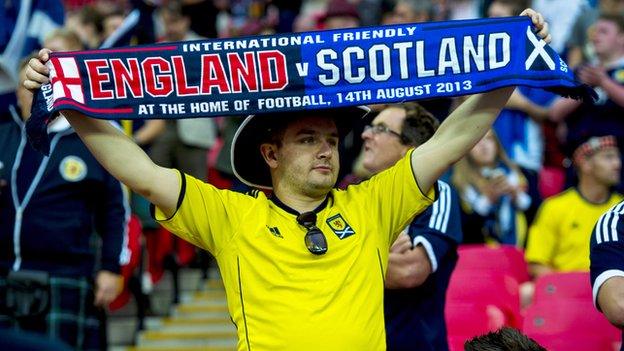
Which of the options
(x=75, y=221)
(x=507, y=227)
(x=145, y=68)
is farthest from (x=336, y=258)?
(x=507, y=227)

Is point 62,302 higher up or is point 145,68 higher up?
point 145,68

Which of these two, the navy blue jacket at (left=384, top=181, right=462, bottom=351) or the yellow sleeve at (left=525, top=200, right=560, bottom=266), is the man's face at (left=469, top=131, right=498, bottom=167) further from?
the navy blue jacket at (left=384, top=181, right=462, bottom=351)

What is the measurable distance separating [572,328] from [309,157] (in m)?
2.39

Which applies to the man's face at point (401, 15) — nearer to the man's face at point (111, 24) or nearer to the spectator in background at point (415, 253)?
the man's face at point (111, 24)

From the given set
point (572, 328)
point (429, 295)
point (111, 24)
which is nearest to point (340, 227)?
point (429, 295)

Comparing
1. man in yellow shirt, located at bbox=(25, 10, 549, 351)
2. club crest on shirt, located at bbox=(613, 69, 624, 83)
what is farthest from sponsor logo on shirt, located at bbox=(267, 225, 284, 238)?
club crest on shirt, located at bbox=(613, 69, 624, 83)

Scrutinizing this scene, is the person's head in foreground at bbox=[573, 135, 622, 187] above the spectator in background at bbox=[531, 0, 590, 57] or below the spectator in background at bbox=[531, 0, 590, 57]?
below

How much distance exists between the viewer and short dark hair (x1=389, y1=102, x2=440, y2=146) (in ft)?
18.9

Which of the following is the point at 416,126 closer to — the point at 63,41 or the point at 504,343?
the point at 504,343

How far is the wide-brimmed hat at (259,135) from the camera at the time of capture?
4714 millimetres

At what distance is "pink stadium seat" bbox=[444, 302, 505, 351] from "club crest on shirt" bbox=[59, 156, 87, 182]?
83.0 inches

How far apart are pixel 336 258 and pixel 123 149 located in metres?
0.85

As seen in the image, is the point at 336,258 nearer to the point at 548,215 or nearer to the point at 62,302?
the point at 62,302

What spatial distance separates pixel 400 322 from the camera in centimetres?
546
